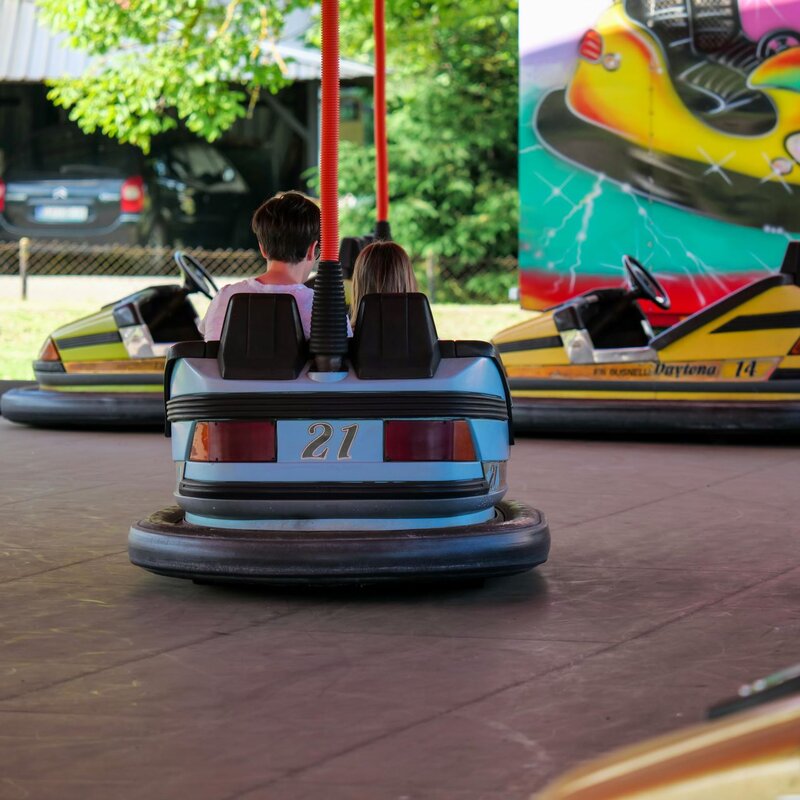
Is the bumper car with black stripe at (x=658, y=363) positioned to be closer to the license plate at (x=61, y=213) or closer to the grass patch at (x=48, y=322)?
the grass patch at (x=48, y=322)

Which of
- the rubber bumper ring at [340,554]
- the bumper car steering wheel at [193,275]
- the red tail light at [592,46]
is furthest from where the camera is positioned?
the red tail light at [592,46]

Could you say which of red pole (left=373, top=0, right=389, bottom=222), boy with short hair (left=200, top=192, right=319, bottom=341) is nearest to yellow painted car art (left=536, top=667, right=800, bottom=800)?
boy with short hair (left=200, top=192, right=319, bottom=341)

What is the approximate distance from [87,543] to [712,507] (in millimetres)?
2066

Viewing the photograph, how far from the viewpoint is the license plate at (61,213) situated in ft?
49.5

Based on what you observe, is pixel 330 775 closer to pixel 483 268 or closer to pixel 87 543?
pixel 87 543

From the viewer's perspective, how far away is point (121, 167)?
16.3 metres

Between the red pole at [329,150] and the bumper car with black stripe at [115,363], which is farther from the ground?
the red pole at [329,150]

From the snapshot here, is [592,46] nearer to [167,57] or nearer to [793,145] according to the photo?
[793,145]

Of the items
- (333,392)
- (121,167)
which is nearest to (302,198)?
(333,392)

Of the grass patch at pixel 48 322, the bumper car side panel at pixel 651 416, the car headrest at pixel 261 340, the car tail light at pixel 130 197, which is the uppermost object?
the car tail light at pixel 130 197

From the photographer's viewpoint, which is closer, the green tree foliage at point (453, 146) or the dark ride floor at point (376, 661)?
the dark ride floor at point (376, 661)

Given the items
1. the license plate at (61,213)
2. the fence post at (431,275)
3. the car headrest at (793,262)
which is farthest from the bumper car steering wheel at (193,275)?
the license plate at (61,213)

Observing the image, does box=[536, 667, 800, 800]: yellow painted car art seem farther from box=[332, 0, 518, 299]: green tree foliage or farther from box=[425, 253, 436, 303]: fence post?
box=[332, 0, 518, 299]: green tree foliage

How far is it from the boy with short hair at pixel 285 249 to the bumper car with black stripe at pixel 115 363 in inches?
127
